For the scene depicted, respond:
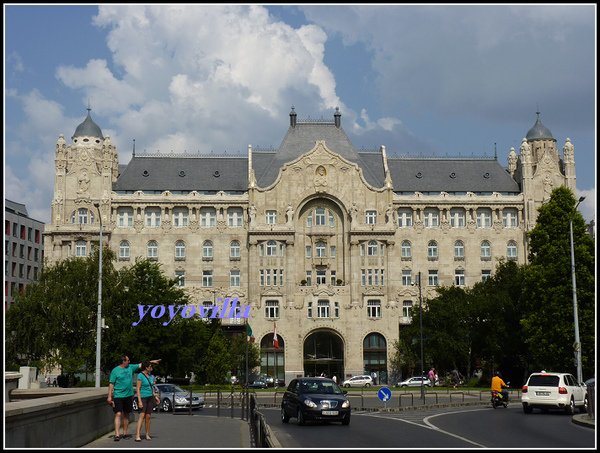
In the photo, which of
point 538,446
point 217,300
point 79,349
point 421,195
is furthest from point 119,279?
point 538,446

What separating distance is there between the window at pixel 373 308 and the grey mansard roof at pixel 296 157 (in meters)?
13.4

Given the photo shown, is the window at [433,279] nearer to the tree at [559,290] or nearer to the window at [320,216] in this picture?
the window at [320,216]

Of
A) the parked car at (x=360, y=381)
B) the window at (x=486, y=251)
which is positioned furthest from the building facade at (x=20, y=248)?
the window at (x=486, y=251)

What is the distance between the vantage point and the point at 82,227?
101m

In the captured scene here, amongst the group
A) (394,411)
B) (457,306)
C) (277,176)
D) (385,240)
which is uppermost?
(277,176)

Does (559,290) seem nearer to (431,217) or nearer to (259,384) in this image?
(259,384)

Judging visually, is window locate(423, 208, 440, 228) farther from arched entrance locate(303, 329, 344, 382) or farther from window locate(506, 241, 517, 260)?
arched entrance locate(303, 329, 344, 382)

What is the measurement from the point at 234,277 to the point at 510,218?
31.8 metres

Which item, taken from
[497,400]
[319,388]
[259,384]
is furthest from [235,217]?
[319,388]

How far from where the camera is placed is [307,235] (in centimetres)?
10269

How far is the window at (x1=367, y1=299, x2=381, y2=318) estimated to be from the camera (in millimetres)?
99812

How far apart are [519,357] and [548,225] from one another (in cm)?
2483

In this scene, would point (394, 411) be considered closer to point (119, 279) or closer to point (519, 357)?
point (119, 279)

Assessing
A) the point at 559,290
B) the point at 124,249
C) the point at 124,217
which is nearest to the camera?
the point at 559,290
